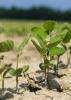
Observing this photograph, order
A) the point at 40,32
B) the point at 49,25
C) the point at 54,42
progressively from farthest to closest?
the point at 49,25
the point at 40,32
the point at 54,42

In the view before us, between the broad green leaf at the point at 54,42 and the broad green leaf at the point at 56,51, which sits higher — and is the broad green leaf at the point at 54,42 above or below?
above

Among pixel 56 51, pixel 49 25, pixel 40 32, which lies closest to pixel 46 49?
pixel 56 51

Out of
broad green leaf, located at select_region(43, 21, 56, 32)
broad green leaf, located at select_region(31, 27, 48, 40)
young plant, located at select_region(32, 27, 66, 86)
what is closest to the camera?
young plant, located at select_region(32, 27, 66, 86)

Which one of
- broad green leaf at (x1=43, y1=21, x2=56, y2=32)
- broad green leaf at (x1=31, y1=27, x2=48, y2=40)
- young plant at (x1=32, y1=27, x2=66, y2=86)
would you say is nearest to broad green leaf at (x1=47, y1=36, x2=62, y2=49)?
young plant at (x1=32, y1=27, x2=66, y2=86)

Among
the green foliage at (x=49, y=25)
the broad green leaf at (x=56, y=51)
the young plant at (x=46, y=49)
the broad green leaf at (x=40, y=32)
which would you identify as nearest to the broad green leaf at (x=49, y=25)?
the green foliage at (x=49, y=25)

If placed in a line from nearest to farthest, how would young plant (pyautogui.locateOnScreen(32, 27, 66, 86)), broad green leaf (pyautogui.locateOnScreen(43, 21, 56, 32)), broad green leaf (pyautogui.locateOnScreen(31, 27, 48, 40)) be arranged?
→ young plant (pyautogui.locateOnScreen(32, 27, 66, 86)) → broad green leaf (pyautogui.locateOnScreen(31, 27, 48, 40)) → broad green leaf (pyautogui.locateOnScreen(43, 21, 56, 32))

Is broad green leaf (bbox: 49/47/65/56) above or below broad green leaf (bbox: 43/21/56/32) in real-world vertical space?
below

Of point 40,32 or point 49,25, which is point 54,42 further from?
point 49,25

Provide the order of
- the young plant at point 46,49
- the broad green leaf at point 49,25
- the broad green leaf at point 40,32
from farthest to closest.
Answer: the broad green leaf at point 49,25 → the broad green leaf at point 40,32 → the young plant at point 46,49

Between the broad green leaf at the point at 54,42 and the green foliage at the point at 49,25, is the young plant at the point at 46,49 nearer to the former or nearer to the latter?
the broad green leaf at the point at 54,42

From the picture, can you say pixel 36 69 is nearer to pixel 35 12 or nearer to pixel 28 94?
pixel 28 94

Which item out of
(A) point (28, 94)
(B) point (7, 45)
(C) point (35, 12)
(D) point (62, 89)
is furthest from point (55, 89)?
(C) point (35, 12)

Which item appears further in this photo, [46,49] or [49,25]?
[49,25]

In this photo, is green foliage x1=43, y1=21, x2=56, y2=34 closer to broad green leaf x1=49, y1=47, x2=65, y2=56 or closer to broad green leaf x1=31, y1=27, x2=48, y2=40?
broad green leaf x1=31, y1=27, x2=48, y2=40
